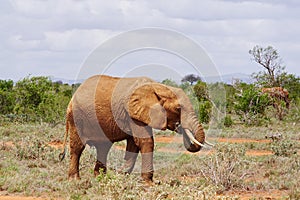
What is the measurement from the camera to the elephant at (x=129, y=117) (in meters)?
10.2

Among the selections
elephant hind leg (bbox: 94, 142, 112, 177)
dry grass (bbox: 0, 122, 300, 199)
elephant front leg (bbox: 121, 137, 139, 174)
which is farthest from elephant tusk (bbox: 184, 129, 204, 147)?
elephant hind leg (bbox: 94, 142, 112, 177)

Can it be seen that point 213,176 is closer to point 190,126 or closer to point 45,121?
point 190,126

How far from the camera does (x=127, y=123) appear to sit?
10562 millimetres

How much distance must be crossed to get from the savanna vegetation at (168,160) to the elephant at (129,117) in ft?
2.08

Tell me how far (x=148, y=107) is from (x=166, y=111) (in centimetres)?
36

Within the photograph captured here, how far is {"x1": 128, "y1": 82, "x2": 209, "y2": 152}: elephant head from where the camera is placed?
10.0m

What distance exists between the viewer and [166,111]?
10.3m

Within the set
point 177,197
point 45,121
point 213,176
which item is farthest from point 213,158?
point 45,121

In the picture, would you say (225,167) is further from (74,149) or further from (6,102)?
(6,102)

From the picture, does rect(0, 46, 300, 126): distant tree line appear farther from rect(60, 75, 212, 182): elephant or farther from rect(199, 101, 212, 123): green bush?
rect(60, 75, 212, 182): elephant

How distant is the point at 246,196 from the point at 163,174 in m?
2.89

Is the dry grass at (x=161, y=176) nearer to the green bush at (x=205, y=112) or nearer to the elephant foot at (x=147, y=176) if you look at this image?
the elephant foot at (x=147, y=176)

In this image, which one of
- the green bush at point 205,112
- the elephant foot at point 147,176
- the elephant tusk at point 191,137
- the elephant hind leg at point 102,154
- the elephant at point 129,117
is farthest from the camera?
the green bush at point 205,112

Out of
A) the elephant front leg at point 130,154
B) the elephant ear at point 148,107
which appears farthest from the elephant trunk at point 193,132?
the elephant front leg at point 130,154
